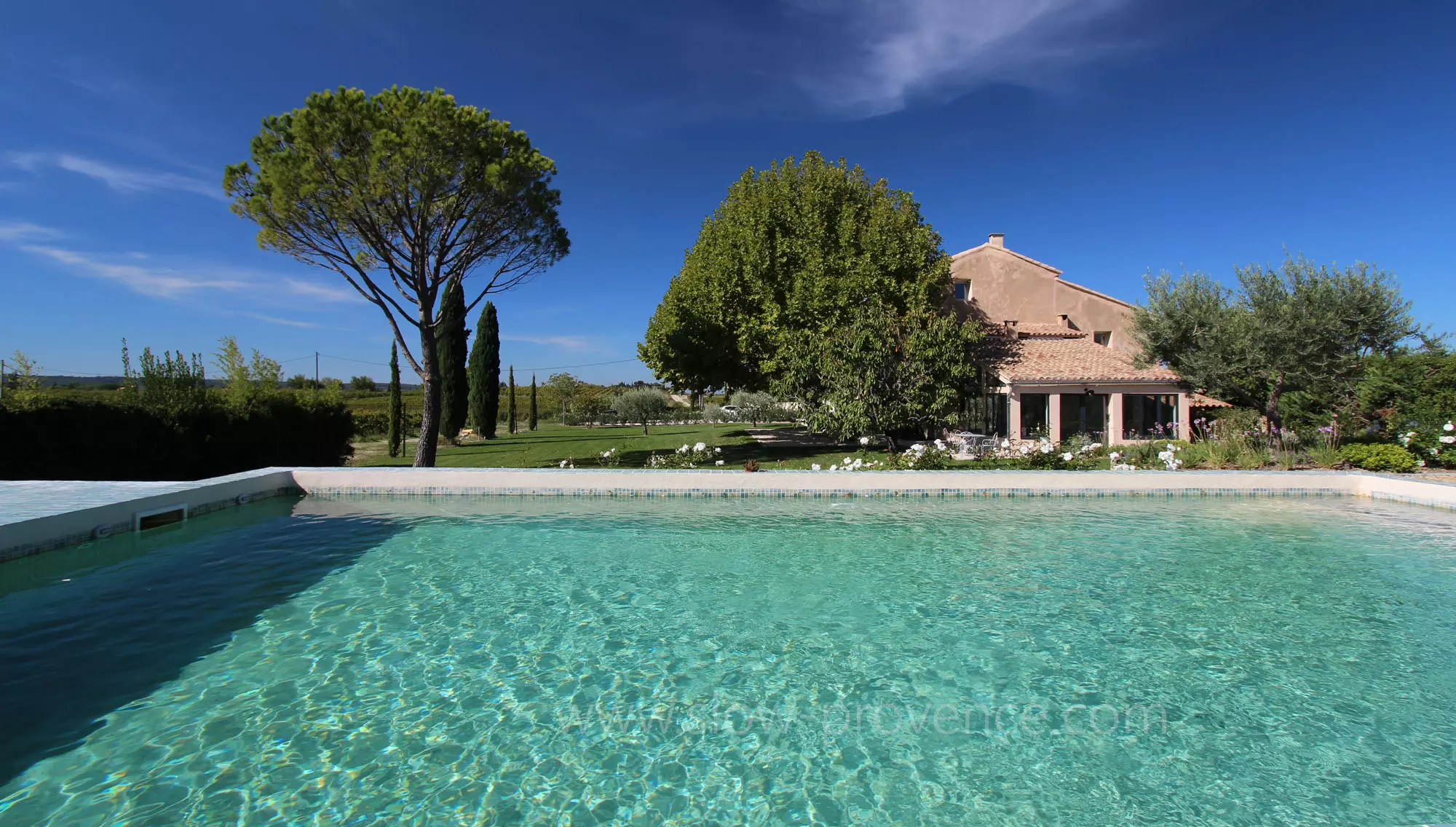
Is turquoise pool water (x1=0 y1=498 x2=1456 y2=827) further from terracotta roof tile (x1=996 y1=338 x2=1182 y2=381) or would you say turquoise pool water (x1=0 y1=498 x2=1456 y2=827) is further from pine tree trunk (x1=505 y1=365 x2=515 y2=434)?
pine tree trunk (x1=505 y1=365 x2=515 y2=434)

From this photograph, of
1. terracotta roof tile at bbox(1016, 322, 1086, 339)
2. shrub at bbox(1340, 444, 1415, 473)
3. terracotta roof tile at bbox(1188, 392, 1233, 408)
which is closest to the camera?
shrub at bbox(1340, 444, 1415, 473)

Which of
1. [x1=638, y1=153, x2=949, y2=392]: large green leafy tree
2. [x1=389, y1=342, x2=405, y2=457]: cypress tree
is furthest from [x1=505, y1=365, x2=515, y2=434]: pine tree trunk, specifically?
[x1=638, y1=153, x2=949, y2=392]: large green leafy tree

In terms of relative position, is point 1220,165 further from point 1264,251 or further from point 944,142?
point 944,142

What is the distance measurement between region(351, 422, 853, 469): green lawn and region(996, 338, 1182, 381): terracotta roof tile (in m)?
7.56

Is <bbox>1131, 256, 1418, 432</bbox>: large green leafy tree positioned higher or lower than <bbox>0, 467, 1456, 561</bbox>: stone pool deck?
higher

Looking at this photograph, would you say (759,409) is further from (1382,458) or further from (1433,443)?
(1433,443)

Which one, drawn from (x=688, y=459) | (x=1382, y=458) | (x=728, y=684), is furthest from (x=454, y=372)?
(x=1382, y=458)

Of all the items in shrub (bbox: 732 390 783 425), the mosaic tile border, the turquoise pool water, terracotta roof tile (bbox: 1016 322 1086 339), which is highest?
terracotta roof tile (bbox: 1016 322 1086 339)

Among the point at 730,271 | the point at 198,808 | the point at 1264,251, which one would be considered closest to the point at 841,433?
the point at 730,271

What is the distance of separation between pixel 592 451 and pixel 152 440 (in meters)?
11.4

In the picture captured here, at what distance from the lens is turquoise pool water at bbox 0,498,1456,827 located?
3.52 m

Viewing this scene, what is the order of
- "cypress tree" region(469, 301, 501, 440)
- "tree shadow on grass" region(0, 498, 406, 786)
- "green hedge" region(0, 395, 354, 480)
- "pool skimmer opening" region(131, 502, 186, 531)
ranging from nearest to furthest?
"tree shadow on grass" region(0, 498, 406, 786) < "pool skimmer opening" region(131, 502, 186, 531) < "green hedge" region(0, 395, 354, 480) < "cypress tree" region(469, 301, 501, 440)

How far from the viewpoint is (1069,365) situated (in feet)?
79.0

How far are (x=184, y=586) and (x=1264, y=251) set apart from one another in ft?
91.3
